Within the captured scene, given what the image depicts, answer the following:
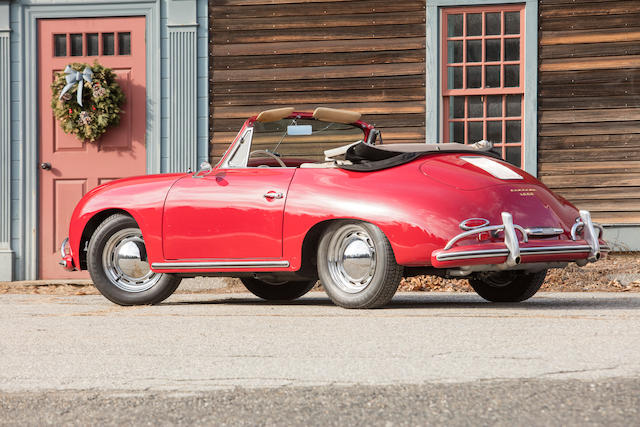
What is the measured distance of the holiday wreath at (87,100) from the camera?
1132 centimetres

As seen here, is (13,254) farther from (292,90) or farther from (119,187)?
(119,187)

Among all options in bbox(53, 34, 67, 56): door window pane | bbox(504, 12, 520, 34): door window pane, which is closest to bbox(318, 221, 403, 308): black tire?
bbox(504, 12, 520, 34): door window pane

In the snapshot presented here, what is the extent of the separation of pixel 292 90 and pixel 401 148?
5.47 meters

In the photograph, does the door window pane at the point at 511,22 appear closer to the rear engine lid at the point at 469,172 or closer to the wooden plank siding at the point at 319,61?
the wooden plank siding at the point at 319,61

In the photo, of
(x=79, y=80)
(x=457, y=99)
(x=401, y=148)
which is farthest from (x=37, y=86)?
(x=401, y=148)

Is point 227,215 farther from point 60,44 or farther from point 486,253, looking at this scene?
point 60,44

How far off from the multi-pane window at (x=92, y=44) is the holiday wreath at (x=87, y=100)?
270mm

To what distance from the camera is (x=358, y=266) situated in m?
5.86

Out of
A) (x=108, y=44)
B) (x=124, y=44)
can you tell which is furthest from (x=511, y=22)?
(x=108, y=44)

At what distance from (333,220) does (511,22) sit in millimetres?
5944

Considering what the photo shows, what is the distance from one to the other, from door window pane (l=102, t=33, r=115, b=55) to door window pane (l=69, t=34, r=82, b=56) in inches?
11.8

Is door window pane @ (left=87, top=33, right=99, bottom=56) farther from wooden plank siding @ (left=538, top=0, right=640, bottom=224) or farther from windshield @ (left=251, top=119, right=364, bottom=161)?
windshield @ (left=251, top=119, right=364, bottom=161)

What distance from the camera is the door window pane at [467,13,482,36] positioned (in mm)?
11109

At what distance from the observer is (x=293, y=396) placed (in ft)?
10.6
